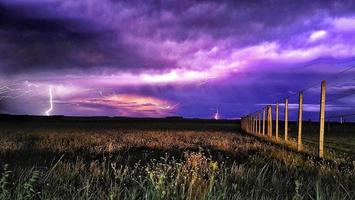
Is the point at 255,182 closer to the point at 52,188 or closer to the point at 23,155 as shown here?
the point at 52,188

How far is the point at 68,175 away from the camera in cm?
759

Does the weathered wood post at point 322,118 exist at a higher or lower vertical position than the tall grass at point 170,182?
higher

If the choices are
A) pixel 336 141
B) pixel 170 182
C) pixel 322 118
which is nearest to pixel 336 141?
pixel 336 141

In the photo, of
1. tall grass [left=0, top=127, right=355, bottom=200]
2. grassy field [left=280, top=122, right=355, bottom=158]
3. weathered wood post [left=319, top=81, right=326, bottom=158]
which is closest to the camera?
tall grass [left=0, top=127, right=355, bottom=200]

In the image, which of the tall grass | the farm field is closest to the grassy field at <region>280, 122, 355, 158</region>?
the farm field

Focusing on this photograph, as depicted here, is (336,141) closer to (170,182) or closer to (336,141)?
(336,141)

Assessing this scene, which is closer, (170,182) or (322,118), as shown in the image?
(170,182)

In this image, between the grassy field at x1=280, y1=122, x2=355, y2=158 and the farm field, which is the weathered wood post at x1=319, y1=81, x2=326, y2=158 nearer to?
the grassy field at x1=280, y1=122, x2=355, y2=158

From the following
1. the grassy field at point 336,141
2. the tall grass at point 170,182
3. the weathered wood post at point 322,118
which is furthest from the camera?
the grassy field at point 336,141

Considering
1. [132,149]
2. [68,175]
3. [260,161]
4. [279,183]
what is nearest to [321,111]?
[260,161]

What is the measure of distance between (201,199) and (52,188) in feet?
6.95

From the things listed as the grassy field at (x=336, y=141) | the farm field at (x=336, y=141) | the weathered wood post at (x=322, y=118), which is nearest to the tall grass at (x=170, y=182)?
the weathered wood post at (x=322, y=118)

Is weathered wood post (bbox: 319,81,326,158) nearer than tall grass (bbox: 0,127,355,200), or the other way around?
tall grass (bbox: 0,127,355,200)

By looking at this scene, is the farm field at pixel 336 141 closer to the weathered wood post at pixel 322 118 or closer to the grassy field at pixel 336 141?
the grassy field at pixel 336 141
